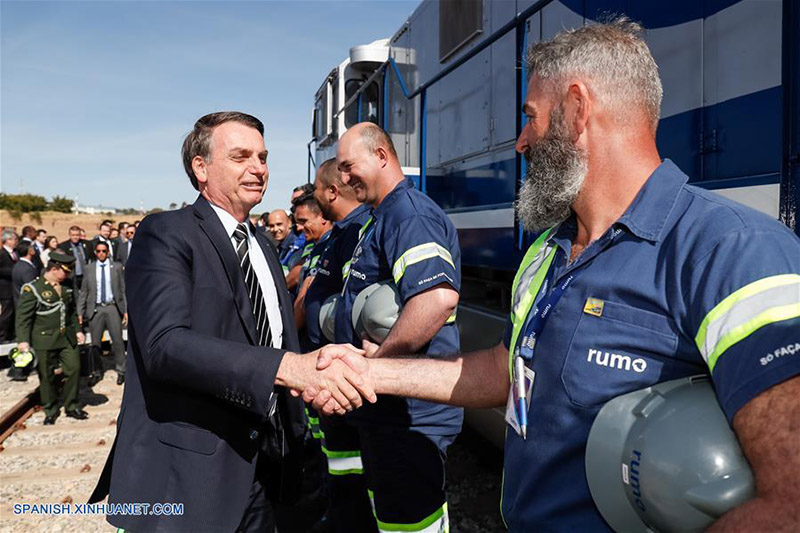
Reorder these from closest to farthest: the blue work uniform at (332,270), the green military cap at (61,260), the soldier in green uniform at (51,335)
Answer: the blue work uniform at (332,270), the soldier in green uniform at (51,335), the green military cap at (61,260)

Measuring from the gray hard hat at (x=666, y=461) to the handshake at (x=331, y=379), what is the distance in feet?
3.05

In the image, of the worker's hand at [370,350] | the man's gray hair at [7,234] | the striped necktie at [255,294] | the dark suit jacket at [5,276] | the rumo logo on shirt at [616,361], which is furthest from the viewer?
the man's gray hair at [7,234]

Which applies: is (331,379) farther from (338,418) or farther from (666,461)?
(338,418)

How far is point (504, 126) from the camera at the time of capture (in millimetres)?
4230

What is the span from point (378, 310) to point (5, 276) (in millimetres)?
9521

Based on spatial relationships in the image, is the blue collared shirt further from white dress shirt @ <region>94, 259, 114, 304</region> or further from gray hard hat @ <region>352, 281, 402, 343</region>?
white dress shirt @ <region>94, 259, 114, 304</region>

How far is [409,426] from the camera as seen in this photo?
8.43 ft

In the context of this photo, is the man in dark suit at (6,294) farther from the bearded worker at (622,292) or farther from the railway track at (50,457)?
the bearded worker at (622,292)

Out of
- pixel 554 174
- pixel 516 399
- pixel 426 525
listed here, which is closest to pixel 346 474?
pixel 426 525

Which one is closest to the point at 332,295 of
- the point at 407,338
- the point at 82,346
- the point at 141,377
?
the point at 407,338

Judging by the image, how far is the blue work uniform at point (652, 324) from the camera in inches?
37.2

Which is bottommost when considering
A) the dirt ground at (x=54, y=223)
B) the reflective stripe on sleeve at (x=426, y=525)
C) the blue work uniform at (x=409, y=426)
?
the reflective stripe on sleeve at (x=426, y=525)

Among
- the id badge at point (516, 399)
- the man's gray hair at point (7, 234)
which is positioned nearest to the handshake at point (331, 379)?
the id badge at point (516, 399)

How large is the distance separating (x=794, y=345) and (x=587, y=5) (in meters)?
2.90
